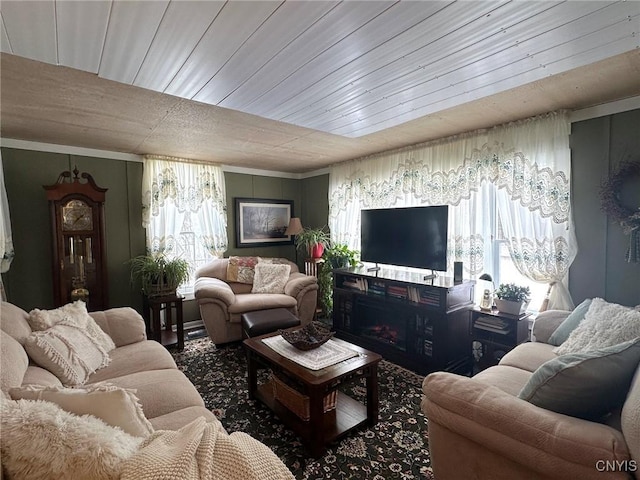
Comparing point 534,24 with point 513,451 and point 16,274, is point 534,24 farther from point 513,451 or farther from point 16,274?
point 16,274

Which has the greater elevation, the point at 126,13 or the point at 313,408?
the point at 126,13

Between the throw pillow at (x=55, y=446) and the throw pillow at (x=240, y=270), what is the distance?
3326mm

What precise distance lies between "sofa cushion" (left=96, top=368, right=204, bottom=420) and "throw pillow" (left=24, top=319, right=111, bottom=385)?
0.21 metres

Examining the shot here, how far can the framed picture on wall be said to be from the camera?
191 inches

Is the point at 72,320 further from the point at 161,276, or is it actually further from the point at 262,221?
the point at 262,221

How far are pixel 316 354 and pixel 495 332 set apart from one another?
1.70 metres

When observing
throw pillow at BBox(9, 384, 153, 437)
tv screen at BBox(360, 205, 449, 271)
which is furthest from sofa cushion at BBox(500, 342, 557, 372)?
throw pillow at BBox(9, 384, 153, 437)

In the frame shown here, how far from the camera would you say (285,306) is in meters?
3.72

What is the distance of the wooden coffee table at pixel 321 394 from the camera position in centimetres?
183

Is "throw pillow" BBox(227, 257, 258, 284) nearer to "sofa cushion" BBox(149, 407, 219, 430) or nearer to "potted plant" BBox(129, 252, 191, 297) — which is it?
"potted plant" BBox(129, 252, 191, 297)

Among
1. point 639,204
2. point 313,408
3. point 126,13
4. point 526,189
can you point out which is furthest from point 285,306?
point 639,204

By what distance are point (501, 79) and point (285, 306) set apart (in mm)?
2998

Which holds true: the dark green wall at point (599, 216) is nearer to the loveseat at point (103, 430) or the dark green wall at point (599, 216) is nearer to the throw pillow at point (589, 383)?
the throw pillow at point (589, 383)

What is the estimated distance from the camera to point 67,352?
1.78 metres
